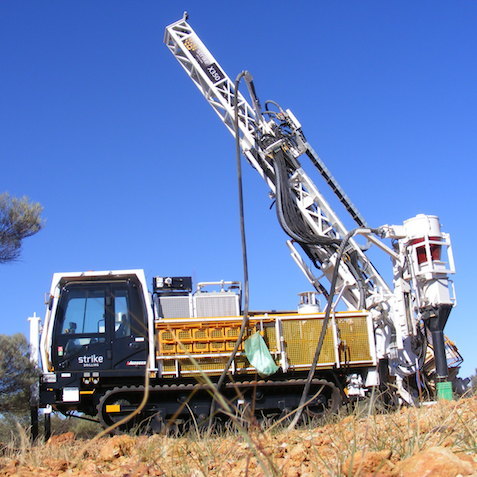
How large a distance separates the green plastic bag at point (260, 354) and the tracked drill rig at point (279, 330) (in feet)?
0.08

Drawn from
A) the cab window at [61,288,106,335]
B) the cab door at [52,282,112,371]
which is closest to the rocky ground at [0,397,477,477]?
the cab door at [52,282,112,371]

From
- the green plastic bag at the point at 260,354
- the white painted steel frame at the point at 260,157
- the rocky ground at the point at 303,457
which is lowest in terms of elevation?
the rocky ground at the point at 303,457

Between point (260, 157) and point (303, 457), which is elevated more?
point (260, 157)

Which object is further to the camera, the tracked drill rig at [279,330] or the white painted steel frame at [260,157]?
the white painted steel frame at [260,157]

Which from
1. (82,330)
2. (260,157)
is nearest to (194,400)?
(82,330)

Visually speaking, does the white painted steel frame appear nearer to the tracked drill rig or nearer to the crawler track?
the tracked drill rig

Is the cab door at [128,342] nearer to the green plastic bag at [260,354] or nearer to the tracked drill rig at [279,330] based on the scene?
the tracked drill rig at [279,330]

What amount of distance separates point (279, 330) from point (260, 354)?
1.87 ft

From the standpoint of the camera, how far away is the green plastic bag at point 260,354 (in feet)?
37.9

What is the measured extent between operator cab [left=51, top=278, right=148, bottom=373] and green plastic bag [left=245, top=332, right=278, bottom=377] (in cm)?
184

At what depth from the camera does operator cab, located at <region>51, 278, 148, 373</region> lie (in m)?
11.4

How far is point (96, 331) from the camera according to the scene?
11.4 m

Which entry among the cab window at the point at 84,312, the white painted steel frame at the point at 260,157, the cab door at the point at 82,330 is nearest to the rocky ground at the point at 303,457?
the cab door at the point at 82,330

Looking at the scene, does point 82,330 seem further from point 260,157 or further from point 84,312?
point 260,157
